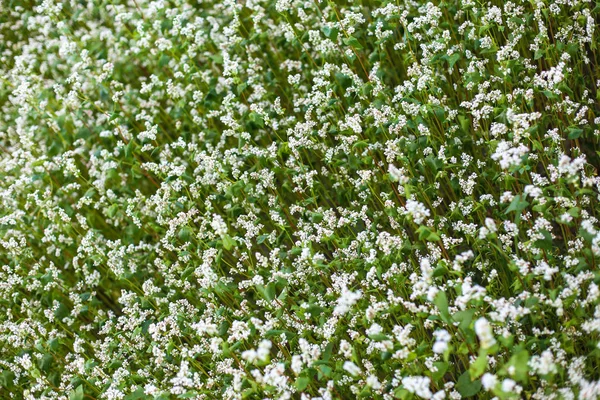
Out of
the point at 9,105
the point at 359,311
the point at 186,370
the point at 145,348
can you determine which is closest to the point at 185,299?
the point at 145,348

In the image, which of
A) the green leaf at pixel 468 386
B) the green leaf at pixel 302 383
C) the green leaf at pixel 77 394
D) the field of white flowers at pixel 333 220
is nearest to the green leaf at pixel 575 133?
the field of white flowers at pixel 333 220

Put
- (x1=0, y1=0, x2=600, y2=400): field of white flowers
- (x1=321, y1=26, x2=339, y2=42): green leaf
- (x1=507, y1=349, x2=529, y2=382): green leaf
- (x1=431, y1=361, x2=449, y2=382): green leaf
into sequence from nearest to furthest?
1. (x1=507, y1=349, x2=529, y2=382): green leaf
2. (x1=431, y1=361, x2=449, y2=382): green leaf
3. (x1=0, y1=0, x2=600, y2=400): field of white flowers
4. (x1=321, y1=26, x2=339, y2=42): green leaf

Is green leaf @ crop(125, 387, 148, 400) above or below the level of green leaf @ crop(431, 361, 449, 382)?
above

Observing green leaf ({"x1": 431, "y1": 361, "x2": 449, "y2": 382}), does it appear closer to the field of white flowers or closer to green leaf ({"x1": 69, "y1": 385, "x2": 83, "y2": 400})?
the field of white flowers

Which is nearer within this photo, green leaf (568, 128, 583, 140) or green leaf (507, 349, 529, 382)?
green leaf (507, 349, 529, 382)

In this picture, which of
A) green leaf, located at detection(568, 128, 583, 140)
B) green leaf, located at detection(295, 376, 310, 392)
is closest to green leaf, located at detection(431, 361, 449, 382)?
green leaf, located at detection(295, 376, 310, 392)

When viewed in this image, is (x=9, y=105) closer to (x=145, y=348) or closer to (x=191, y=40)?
(x=191, y=40)

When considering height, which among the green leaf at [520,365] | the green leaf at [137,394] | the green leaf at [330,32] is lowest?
the green leaf at [520,365]

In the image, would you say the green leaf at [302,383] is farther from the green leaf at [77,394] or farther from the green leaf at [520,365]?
the green leaf at [77,394]

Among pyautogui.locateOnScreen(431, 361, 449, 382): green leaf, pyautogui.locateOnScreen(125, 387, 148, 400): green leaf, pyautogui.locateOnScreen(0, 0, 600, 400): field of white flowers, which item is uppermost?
pyautogui.locateOnScreen(0, 0, 600, 400): field of white flowers
